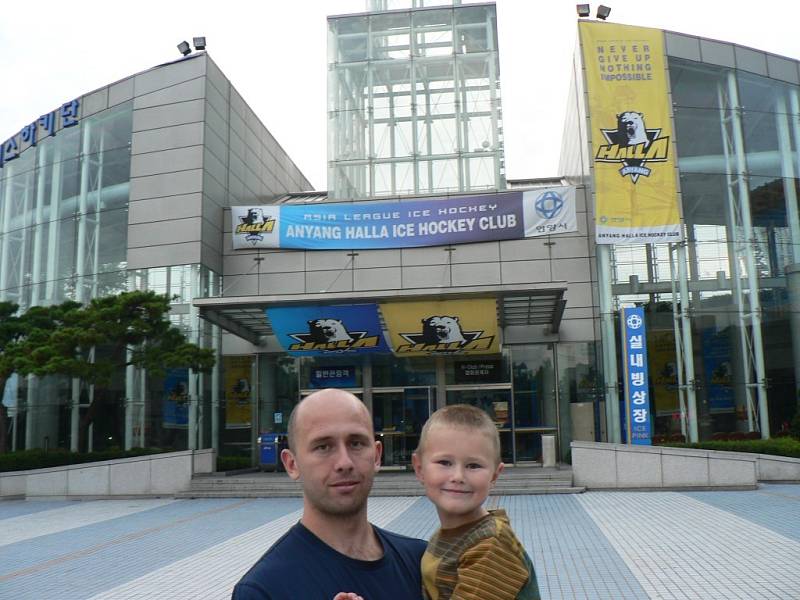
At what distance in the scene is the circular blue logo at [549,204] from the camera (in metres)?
23.3

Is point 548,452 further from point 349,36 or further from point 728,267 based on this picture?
point 349,36

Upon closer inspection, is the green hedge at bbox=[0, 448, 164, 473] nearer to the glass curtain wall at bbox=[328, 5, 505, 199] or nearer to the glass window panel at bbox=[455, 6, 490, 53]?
the glass curtain wall at bbox=[328, 5, 505, 199]

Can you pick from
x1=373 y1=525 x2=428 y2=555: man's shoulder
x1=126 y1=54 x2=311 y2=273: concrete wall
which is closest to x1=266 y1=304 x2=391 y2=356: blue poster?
x1=126 y1=54 x2=311 y2=273: concrete wall

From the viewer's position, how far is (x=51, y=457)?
69.5 feet

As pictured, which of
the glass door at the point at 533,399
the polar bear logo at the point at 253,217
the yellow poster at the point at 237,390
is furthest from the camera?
the polar bear logo at the point at 253,217

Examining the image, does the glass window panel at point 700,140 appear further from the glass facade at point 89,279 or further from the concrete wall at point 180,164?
the glass facade at point 89,279

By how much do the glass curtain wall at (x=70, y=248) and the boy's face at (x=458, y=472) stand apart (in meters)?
22.1

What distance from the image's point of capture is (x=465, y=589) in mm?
2326

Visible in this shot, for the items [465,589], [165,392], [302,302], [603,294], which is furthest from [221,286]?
[465,589]

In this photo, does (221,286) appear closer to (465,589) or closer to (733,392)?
(733,392)

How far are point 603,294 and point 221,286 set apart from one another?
12.3 metres

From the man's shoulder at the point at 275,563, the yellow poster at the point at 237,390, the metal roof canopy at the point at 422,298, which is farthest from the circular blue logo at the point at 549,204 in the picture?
the man's shoulder at the point at 275,563

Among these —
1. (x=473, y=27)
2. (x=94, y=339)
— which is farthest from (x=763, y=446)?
(x=94, y=339)

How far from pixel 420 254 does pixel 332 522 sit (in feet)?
72.2
